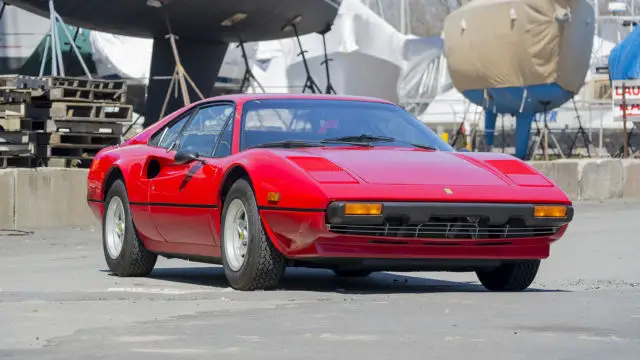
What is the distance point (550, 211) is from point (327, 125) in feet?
5.25

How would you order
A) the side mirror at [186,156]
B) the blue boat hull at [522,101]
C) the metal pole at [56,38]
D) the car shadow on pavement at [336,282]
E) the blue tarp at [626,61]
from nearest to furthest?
1. the car shadow on pavement at [336,282]
2. the side mirror at [186,156]
3. the metal pole at [56,38]
4. the blue boat hull at [522,101]
5. the blue tarp at [626,61]

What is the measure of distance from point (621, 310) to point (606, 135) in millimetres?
35873

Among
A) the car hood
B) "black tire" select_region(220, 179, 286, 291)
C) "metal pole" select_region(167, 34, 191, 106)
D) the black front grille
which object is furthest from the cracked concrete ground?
"metal pole" select_region(167, 34, 191, 106)

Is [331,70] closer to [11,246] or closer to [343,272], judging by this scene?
[11,246]

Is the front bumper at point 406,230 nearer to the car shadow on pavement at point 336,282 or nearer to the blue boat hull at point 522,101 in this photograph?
the car shadow on pavement at point 336,282

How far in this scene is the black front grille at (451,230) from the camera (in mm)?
7820

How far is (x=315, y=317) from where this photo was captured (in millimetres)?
6703

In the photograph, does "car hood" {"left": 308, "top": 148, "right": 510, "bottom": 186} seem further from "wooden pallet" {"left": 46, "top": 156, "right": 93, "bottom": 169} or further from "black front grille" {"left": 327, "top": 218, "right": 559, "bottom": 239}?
"wooden pallet" {"left": 46, "top": 156, "right": 93, "bottom": 169}

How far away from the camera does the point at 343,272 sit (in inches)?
373

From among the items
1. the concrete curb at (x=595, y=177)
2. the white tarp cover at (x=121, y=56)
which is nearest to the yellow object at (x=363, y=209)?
the concrete curb at (x=595, y=177)

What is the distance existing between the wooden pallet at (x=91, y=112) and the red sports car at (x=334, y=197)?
7786 millimetres

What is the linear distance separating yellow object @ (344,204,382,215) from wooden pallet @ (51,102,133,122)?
33.0 feet

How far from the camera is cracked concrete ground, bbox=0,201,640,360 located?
5.53 metres

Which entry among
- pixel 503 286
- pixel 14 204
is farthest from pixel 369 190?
pixel 14 204
